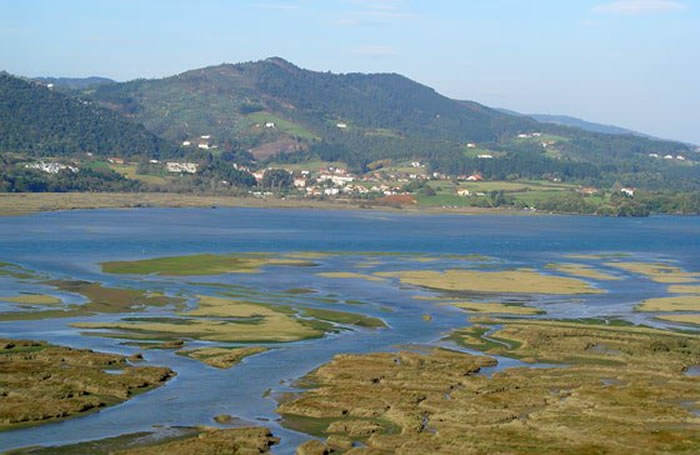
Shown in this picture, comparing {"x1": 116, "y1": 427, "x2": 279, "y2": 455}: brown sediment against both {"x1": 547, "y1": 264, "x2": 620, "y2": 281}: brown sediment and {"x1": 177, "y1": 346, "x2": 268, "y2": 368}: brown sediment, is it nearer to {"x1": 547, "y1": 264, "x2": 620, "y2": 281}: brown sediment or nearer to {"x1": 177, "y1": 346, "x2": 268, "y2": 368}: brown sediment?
{"x1": 177, "y1": 346, "x2": 268, "y2": 368}: brown sediment

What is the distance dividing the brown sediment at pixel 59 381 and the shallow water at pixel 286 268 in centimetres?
86

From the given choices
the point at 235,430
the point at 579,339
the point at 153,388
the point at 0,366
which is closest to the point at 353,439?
the point at 235,430

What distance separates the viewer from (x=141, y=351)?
2077 inches

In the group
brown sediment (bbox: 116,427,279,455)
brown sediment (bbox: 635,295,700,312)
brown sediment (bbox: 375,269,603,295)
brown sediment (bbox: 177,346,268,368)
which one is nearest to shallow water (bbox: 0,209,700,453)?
brown sediment (bbox: 177,346,268,368)

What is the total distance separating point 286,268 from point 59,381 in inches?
2021

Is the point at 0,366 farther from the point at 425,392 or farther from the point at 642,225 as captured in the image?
the point at 642,225

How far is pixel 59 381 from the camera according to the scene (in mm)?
44594

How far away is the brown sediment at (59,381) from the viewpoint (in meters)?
40.0

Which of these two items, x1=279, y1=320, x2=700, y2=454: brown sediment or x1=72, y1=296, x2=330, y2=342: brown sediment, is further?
x1=72, y1=296, x2=330, y2=342: brown sediment

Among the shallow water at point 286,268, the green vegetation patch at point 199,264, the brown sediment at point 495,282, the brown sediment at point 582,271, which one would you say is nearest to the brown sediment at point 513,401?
the shallow water at point 286,268

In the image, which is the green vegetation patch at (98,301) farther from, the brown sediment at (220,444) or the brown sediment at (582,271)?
the brown sediment at (582,271)

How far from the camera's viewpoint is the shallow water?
4259cm

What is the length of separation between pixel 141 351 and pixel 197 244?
65.8m

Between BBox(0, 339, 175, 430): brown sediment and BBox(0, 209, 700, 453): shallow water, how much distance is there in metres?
0.86
